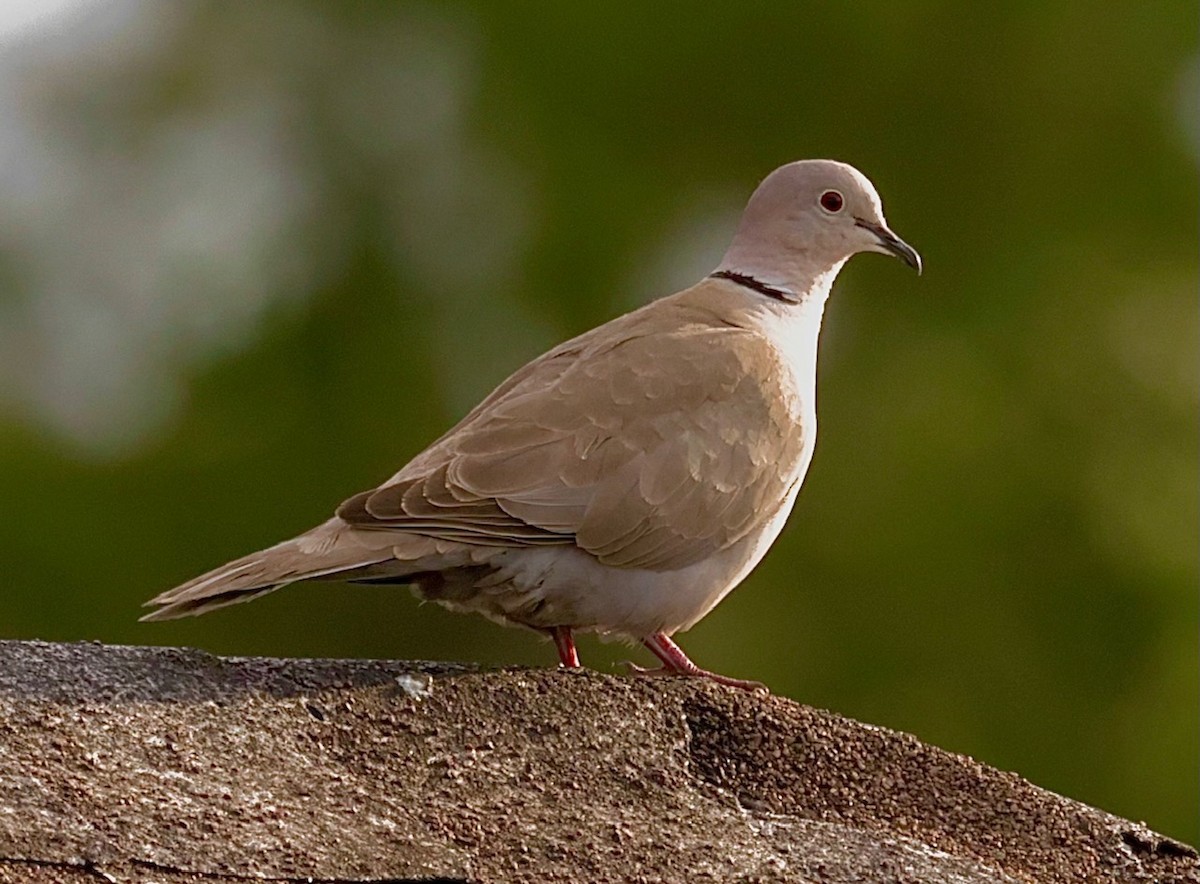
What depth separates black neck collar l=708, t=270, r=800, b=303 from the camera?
6316 mm

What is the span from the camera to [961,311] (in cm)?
1570

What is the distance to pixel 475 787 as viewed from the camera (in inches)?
142

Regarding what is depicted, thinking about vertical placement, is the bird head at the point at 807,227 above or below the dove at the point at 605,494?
above

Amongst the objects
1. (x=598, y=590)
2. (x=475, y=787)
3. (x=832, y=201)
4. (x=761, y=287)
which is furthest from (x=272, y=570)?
(x=832, y=201)

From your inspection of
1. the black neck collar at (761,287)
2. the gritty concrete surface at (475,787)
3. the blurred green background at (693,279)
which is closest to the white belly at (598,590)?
the black neck collar at (761,287)

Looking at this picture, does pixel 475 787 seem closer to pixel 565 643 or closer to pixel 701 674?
pixel 701 674

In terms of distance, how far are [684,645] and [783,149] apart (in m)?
4.71

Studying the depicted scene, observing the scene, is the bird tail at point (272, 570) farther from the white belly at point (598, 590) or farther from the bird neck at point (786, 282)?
the bird neck at point (786, 282)

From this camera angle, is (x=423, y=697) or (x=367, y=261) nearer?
(x=423, y=697)

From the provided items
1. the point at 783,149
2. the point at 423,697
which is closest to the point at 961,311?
the point at 783,149

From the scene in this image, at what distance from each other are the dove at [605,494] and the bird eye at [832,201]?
0.64 meters

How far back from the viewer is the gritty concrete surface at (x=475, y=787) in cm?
327

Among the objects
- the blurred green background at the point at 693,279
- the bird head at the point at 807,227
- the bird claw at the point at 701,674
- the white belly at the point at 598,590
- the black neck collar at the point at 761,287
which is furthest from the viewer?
the blurred green background at the point at 693,279

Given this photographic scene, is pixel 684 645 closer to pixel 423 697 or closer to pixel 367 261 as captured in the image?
pixel 367 261
